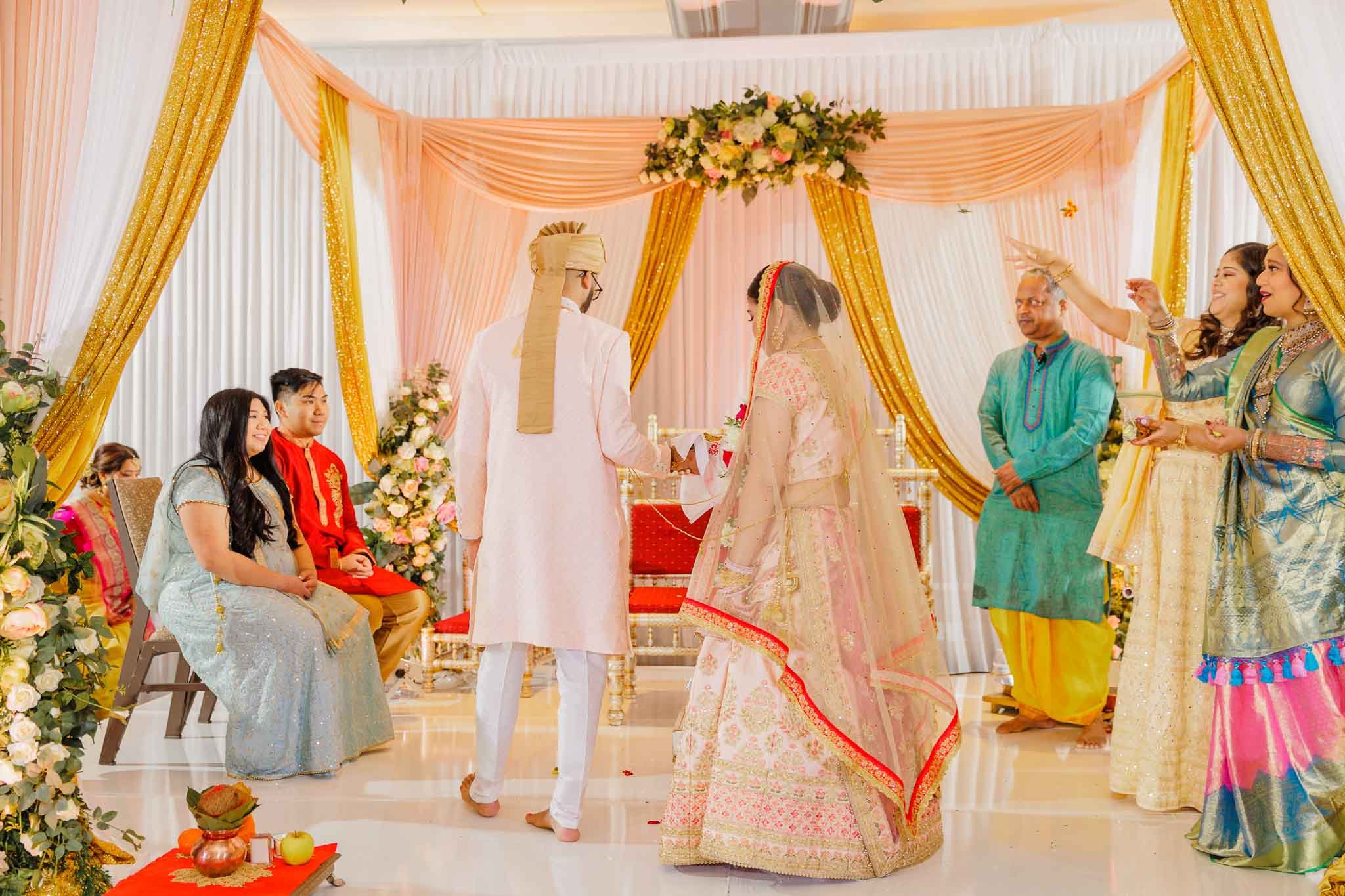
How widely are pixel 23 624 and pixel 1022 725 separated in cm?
386

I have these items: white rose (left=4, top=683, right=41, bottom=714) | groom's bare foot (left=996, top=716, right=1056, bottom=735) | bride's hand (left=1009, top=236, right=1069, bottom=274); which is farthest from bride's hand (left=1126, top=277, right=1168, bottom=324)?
white rose (left=4, top=683, right=41, bottom=714)

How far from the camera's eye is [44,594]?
9.25 feet

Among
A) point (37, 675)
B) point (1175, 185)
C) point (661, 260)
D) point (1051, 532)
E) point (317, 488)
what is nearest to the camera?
point (37, 675)

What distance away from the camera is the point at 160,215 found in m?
3.40

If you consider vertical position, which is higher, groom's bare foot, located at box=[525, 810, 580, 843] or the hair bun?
the hair bun

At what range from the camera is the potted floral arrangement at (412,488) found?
19.7ft

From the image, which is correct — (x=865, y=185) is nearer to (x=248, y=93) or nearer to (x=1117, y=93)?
(x=1117, y=93)

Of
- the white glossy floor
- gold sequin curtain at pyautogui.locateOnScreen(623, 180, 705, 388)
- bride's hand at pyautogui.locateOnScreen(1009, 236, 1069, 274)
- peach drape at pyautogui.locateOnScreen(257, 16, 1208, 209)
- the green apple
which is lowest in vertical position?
the white glossy floor

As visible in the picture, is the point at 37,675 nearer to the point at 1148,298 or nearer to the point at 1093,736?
the point at 1148,298

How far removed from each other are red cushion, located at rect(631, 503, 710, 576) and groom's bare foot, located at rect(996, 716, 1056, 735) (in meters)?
1.65

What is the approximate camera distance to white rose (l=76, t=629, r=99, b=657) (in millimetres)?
2812

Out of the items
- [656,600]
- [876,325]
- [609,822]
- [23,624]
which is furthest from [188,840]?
[876,325]

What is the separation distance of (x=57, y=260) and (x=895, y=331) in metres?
4.09

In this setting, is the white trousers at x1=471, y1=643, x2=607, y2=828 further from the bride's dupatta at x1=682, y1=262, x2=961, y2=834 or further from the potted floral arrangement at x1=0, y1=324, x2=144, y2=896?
the potted floral arrangement at x1=0, y1=324, x2=144, y2=896
